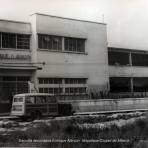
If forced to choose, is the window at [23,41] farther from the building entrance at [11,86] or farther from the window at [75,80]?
the window at [75,80]

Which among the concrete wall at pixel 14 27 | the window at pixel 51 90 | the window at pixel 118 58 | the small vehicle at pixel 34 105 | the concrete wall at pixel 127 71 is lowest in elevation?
the small vehicle at pixel 34 105

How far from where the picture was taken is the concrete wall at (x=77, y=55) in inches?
1587

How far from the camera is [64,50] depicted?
42000 mm

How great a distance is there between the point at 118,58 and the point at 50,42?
1170 centimetres

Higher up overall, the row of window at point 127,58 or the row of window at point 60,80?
the row of window at point 127,58

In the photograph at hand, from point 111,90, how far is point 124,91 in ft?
6.92

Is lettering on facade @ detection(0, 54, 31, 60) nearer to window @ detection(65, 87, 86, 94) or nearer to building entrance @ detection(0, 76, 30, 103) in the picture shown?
building entrance @ detection(0, 76, 30, 103)

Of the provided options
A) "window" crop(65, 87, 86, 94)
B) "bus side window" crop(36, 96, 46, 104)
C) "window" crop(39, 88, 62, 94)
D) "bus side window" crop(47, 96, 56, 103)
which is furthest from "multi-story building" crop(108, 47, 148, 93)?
"bus side window" crop(36, 96, 46, 104)

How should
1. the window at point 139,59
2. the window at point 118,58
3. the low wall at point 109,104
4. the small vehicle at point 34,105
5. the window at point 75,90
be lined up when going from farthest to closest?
the window at point 139,59, the window at point 118,58, the window at point 75,90, the low wall at point 109,104, the small vehicle at point 34,105

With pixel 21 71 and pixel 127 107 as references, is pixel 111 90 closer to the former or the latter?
pixel 127 107

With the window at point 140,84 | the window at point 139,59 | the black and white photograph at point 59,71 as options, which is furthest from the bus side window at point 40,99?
the window at point 139,59

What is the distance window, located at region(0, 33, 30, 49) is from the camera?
1495 inches

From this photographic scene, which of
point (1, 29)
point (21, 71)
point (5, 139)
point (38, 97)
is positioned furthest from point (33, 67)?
point (5, 139)

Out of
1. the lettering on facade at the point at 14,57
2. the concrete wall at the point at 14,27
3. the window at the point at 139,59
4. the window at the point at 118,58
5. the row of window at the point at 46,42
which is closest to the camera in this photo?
the lettering on facade at the point at 14,57
